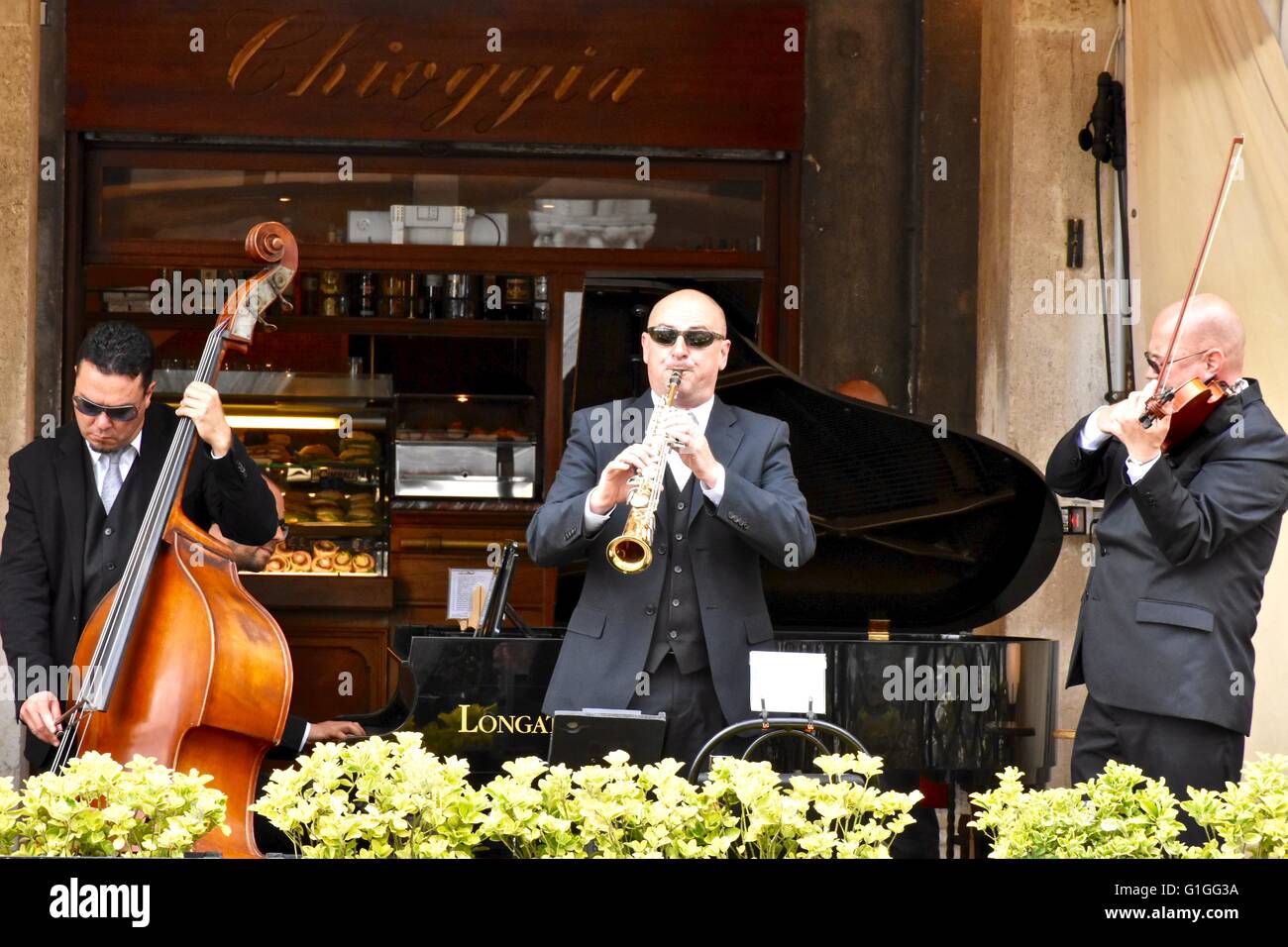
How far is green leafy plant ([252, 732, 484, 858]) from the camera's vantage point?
1.62m

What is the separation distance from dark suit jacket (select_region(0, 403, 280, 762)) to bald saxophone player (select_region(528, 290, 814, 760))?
29.1 inches

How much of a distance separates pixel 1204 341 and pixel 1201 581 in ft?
1.69

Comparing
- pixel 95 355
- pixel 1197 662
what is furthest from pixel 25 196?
pixel 1197 662

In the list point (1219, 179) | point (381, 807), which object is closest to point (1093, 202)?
point (1219, 179)

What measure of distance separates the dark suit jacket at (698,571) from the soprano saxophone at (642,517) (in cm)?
16

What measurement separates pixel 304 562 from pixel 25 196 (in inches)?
92.8

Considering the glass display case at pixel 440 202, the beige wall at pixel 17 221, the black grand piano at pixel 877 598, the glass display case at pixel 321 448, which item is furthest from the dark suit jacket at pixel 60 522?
the glass display case at pixel 321 448

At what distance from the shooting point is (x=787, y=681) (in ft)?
9.04

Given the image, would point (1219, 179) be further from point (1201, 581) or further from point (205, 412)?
point (205, 412)

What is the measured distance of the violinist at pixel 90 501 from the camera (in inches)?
137

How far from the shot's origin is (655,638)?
128 inches

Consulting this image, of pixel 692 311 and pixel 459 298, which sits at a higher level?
pixel 459 298
